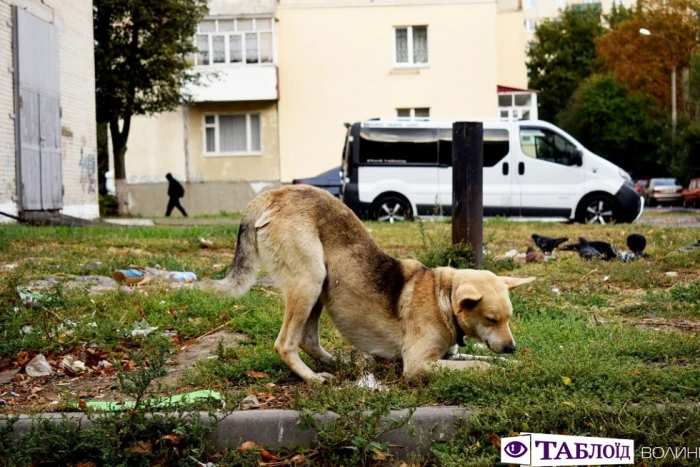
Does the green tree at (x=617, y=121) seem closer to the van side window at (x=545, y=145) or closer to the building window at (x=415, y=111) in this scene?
the building window at (x=415, y=111)

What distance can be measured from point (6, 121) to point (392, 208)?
886 centimetres

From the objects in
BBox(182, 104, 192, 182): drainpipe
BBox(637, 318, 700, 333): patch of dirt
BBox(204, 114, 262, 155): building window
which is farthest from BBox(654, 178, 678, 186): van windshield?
BBox(637, 318, 700, 333): patch of dirt

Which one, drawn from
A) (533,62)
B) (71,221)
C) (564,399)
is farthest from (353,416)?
(533,62)

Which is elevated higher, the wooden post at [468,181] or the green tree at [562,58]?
the green tree at [562,58]

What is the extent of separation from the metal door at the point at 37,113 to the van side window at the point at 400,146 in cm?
721

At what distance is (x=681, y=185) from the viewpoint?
4878cm

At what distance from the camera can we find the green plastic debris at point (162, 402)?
4582 millimetres

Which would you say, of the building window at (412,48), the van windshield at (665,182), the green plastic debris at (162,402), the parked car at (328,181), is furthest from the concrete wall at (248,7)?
the green plastic debris at (162,402)

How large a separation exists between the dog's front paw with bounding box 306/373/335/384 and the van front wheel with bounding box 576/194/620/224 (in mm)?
16092

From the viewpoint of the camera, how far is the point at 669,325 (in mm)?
6691

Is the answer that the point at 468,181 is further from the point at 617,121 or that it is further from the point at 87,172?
the point at 617,121

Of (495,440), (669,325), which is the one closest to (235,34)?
(669,325)

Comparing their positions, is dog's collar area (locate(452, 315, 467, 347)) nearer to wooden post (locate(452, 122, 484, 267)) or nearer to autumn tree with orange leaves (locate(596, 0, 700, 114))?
wooden post (locate(452, 122, 484, 267))

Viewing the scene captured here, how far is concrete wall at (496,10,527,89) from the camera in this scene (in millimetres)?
42406
